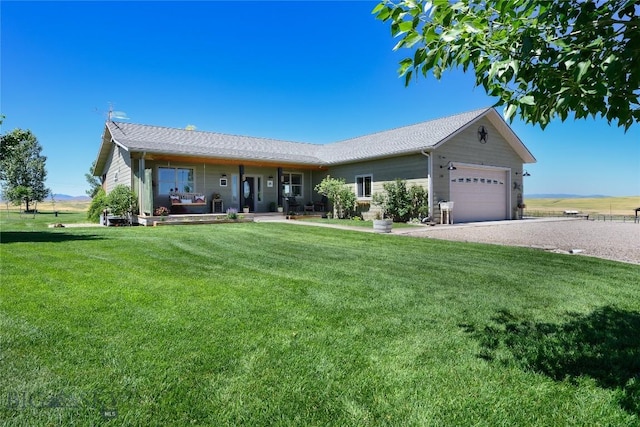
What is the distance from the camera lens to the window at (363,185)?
17.6m

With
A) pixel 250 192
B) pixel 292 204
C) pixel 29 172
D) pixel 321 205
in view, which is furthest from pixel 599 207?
pixel 29 172

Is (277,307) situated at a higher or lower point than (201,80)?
lower

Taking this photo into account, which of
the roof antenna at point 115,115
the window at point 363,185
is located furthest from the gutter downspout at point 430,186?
the roof antenna at point 115,115

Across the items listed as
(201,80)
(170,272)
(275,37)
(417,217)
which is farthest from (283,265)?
(201,80)

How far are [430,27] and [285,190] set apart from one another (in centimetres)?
1768

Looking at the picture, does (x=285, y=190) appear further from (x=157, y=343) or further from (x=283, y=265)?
(x=157, y=343)

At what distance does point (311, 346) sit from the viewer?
2.71 metres

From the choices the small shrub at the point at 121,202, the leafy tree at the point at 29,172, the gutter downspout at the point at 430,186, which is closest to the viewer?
the small shrub at the point at 121,202

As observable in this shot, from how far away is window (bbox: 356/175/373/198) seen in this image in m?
17.6

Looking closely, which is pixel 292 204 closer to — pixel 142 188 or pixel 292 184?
pixel 292 184

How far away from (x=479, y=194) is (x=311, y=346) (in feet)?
55.4

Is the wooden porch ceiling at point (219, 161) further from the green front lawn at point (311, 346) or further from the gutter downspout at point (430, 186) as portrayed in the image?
the green front lawn at point (311, 346)

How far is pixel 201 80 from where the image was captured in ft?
61.9

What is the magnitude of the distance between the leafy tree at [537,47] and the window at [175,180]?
51.9 ft
